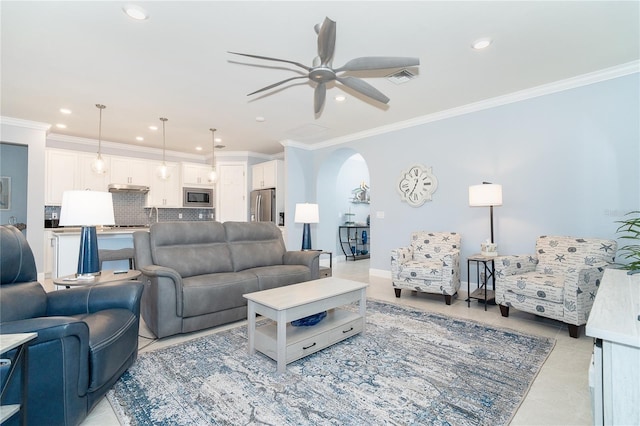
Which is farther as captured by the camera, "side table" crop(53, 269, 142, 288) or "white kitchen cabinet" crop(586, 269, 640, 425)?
"side table" crop(53, 269, 142, 288)

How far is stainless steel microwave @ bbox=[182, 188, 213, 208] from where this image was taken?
280 inches

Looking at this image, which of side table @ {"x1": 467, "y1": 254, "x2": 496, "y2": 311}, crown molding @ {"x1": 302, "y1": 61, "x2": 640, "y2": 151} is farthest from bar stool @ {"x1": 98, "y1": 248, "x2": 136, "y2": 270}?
side table @ {"x1": 467, "y1": 254, "x2": 496, "y2": 311}

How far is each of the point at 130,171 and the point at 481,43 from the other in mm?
6717

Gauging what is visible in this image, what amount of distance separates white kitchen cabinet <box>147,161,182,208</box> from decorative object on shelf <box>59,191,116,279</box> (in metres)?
4.85

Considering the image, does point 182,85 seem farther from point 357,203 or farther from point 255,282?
point 357,203

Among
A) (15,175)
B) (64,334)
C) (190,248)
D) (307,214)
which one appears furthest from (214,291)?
(15,175)

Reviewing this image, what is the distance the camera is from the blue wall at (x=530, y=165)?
325cm

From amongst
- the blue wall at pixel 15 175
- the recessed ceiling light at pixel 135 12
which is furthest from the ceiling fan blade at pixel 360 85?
the blue wall at pixel 15 175

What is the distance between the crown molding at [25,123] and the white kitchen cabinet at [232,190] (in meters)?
3.15

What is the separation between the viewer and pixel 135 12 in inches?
90.9

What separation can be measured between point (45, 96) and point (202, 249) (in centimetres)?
304

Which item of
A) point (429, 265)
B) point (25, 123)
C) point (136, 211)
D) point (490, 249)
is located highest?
point (25, 123)

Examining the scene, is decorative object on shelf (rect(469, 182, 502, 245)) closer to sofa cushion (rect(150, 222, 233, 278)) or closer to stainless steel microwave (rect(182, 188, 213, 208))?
sofa cushion (rect(150, 222, 233, 278))

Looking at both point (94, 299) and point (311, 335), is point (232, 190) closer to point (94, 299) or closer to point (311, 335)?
point (94, 299)
